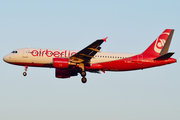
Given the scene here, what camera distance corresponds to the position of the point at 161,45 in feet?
165

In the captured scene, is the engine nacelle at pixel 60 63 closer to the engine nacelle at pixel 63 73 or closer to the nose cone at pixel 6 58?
the engine nacelle at pixel 63 73

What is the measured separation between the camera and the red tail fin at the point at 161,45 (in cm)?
4956

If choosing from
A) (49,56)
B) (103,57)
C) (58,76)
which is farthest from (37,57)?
(103,57)

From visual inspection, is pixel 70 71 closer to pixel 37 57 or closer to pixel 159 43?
pixel 37 57

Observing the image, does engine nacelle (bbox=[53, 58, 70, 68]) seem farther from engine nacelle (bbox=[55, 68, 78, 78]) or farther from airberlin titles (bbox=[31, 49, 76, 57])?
engine nacelle (bbox=[55, 68, 78, 78])

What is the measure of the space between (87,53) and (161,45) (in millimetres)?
11951

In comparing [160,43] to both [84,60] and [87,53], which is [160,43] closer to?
[87,53]

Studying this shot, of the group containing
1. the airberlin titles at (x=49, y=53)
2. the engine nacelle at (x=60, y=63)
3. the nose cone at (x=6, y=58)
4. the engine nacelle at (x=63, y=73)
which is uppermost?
the airberlin titles at (x=49, y=53)

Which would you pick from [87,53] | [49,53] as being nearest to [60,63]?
[49,53]

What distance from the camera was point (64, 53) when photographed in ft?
156

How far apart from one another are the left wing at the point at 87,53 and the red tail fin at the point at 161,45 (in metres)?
Answer: 8.89

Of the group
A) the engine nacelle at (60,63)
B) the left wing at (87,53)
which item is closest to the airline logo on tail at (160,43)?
the left wing at (87,53)

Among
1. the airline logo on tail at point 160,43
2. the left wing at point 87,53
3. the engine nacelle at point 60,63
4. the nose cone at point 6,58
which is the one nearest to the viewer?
the left wing at point 87,53

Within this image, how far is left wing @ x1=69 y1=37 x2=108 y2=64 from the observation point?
142 ft
